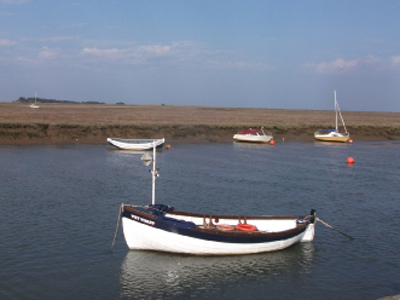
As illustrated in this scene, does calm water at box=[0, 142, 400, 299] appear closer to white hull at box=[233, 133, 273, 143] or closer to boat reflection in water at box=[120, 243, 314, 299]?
boat reflection in water at box=[120, 243, 314, 299]

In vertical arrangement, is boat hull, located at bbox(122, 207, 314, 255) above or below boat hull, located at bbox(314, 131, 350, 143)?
below

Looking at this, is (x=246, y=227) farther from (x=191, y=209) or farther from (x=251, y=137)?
(x=251, y=137)

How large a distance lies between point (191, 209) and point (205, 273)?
8.33 metres

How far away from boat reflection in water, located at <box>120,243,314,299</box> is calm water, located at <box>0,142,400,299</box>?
0.04 m

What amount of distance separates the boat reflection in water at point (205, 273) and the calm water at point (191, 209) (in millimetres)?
38

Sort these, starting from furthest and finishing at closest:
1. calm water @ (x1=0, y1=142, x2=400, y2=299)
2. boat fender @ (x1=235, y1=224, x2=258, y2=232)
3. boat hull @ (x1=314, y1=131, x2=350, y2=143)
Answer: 1. boat hull @ (x1=314, y1=131, x2=350, y2=143)
2. boat fender @ (x1=235, y1=224, x2=258, y2=232)
3. calm water @ (x1=0, y1=142, x2=400, y2=299)

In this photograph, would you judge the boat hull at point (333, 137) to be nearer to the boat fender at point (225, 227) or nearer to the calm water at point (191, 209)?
the calm water at point (191, 209)

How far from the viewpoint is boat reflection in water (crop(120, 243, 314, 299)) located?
15102mm

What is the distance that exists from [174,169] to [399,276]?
981 inches

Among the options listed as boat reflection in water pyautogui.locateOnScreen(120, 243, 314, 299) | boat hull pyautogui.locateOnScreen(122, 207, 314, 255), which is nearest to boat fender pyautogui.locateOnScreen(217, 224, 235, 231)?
boat hull pyautogui.locateOnScreen(122, 207, 314, 255)

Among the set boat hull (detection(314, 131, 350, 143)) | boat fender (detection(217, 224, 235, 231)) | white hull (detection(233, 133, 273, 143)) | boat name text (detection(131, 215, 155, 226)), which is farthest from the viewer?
boat hull (detection(314, 131, 350, 143))

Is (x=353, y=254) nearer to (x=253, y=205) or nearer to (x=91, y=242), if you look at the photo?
(x=253, y=205)

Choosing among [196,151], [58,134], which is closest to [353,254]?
[196,151]

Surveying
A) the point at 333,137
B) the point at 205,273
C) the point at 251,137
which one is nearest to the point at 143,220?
the point at 205,273
